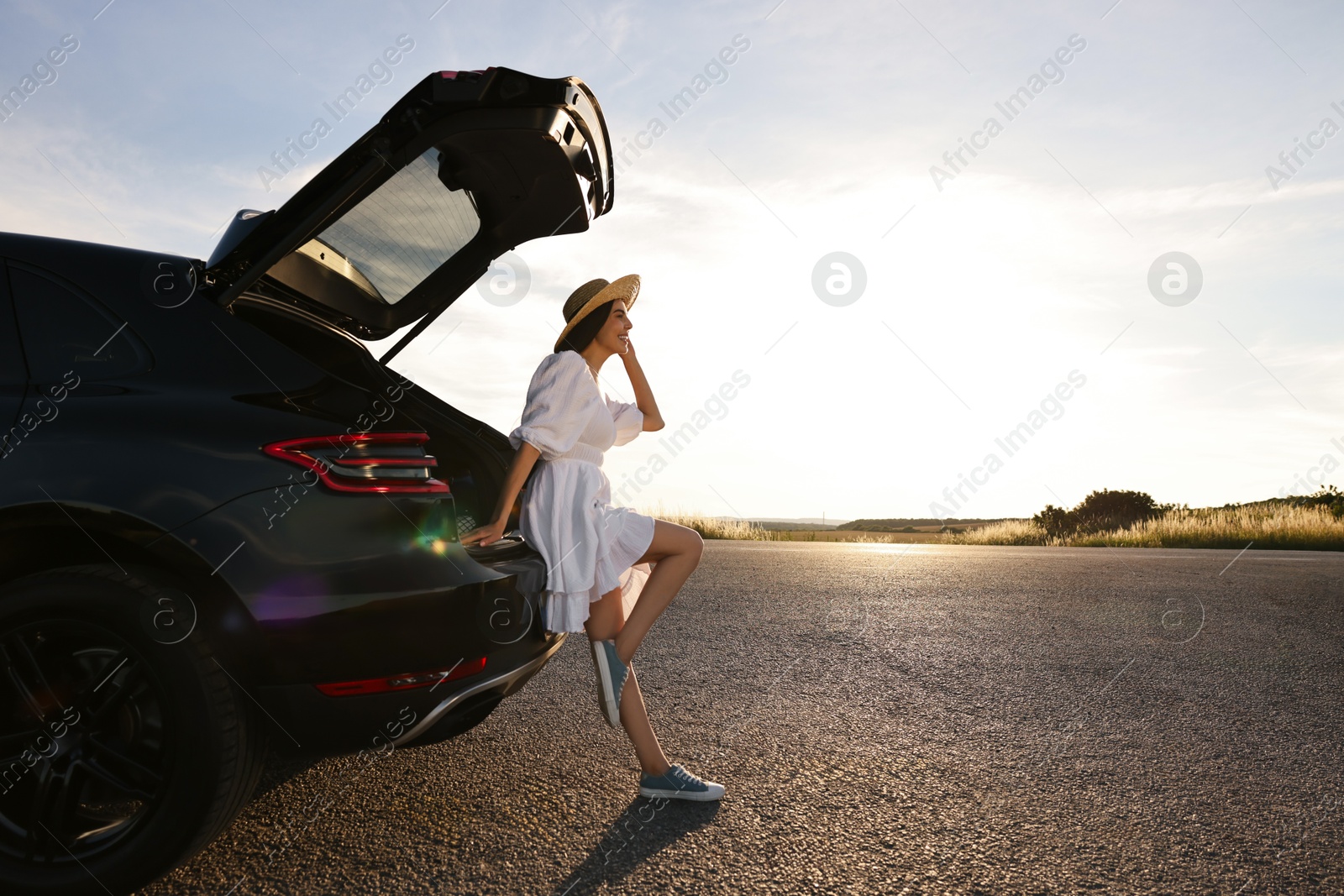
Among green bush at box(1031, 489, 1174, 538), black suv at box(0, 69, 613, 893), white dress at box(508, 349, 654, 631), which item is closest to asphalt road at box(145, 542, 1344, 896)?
black suv at box(0, 69, 613, 893)

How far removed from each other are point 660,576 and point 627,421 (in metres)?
0.66

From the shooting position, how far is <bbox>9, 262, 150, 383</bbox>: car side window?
2.62m

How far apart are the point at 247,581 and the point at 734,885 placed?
5.20 feet

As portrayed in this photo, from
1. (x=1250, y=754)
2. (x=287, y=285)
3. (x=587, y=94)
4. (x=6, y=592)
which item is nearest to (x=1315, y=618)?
(x=1250, y=754)

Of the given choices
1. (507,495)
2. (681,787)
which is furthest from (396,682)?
(681,787)

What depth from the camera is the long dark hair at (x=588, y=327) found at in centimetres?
351

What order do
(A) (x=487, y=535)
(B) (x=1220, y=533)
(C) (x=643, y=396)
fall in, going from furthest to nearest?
(B) (x=1220, y=533) < (C) (x=643, y=396) < (A) (x=487, y=535)

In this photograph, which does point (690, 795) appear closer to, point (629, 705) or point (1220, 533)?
point (629, 705)

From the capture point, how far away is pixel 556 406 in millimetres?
3162

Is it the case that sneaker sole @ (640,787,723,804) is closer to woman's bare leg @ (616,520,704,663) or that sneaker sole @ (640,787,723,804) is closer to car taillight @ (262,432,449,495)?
woman's bare leg @ (616,520,704,663)

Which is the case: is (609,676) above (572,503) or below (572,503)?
below

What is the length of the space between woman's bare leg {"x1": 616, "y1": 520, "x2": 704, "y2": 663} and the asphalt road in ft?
1.85

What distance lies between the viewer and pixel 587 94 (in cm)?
293

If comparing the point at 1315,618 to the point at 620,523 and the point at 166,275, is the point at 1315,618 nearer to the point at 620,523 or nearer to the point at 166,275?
the point at 620,523
